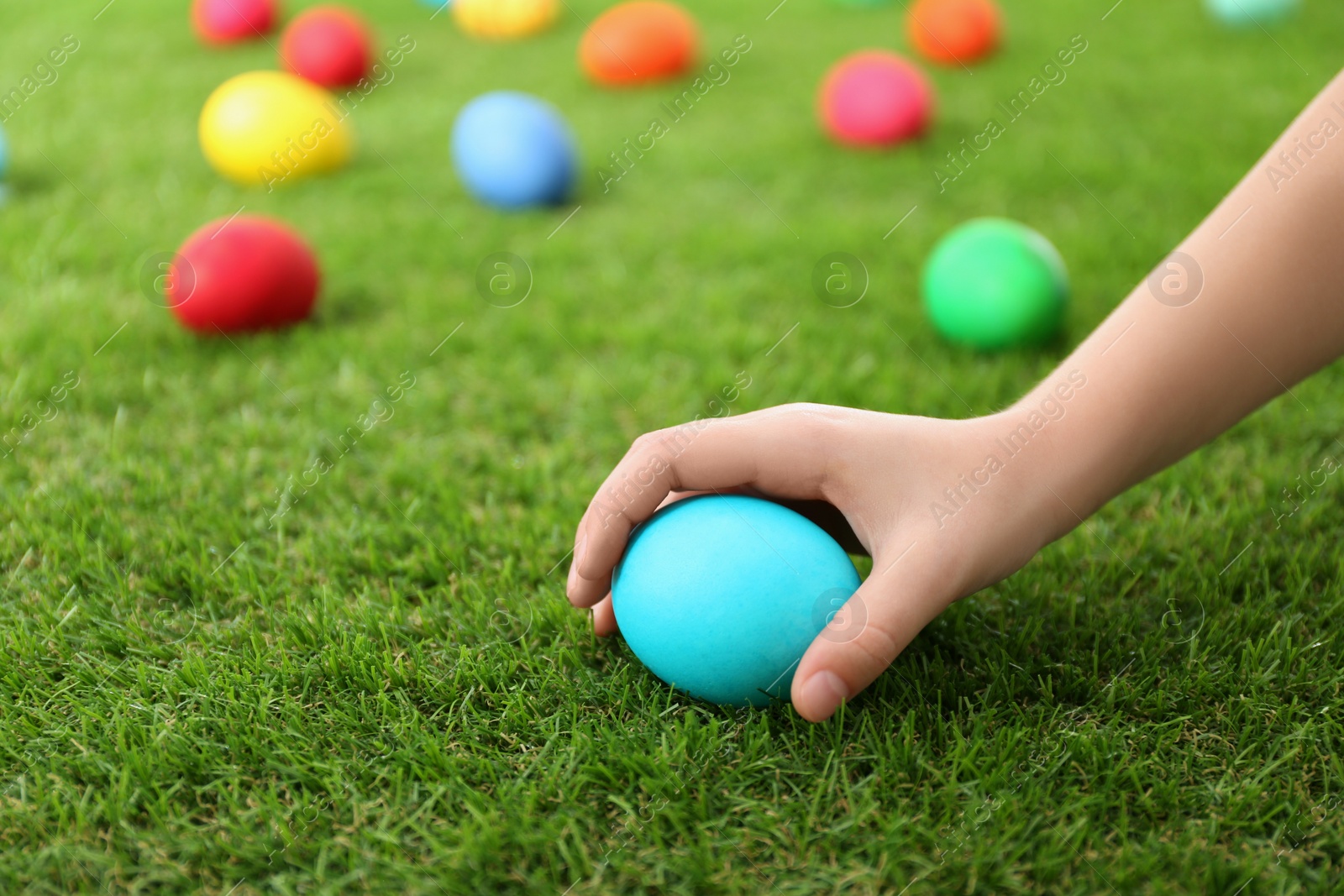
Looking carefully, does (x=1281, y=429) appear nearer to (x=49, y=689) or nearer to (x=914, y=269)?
(x=914, y=269)

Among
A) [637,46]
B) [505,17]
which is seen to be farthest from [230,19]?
[637,46]

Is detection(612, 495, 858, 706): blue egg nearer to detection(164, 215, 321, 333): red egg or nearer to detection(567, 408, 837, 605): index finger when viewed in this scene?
detection(567, 408, 837, 605): index finger

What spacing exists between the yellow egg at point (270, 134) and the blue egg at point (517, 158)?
66cm

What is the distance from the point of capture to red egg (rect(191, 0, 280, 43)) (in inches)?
255

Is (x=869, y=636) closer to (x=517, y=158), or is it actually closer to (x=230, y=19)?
(x=517, y=158)

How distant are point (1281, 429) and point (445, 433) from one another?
206 cm

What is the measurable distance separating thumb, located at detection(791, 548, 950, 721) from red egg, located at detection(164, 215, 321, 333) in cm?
221

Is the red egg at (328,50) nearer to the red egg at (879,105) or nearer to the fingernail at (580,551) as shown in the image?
the red egg at (879,105)

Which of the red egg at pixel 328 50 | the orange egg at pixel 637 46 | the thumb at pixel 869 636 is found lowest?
the orange egg at pixel 637 46

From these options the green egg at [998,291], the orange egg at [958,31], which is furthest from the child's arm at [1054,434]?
the orange egg at [958,31]

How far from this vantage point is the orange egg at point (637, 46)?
18.8ft

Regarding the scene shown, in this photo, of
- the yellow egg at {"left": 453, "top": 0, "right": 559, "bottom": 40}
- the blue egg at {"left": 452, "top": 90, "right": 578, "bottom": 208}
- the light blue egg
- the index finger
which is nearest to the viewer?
the index finger

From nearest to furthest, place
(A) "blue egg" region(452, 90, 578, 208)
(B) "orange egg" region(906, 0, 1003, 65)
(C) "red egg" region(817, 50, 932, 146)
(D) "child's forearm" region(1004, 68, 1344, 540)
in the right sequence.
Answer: (D) "child's forearm" region(1004, 68, 1344, 540) → (A) "blue egg" region(452, 90, 578, 208) → (C) "red egg" region(817, 50, 932, 146) → (B) "orange egg" region(906, 0, 1003, 65)

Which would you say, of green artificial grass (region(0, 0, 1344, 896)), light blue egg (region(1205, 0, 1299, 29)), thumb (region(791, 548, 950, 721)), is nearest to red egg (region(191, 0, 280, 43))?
green artificial grass (region(0, 0, 1344, 896))
